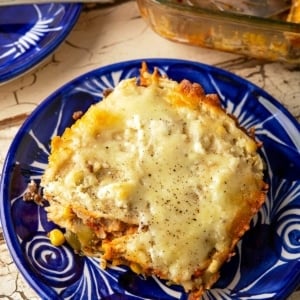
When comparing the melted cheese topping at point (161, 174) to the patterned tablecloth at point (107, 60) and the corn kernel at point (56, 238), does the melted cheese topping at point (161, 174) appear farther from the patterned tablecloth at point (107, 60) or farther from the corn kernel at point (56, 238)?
the patterned tablecloth at point (107, 60)

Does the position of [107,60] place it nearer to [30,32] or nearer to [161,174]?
[30,32]

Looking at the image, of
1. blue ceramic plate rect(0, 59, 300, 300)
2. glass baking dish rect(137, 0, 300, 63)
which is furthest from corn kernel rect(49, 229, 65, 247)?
glass baking dish rect(137, 0, 300, 63)

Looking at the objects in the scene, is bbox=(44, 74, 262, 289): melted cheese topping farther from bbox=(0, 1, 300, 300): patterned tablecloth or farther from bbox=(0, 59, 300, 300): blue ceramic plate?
bbox=(0, 1, 300, 300): patterned tablecloth

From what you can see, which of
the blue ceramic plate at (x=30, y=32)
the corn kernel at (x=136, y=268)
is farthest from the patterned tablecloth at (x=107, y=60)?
the corn kernel at (x=136, y=268)

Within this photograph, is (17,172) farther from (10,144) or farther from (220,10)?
(220,10)

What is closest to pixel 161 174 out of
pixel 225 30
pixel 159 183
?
pixel 159 183
